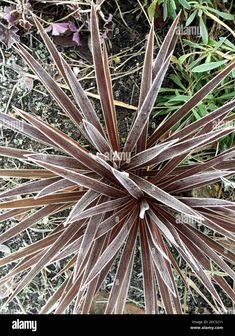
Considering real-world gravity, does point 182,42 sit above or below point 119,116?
above

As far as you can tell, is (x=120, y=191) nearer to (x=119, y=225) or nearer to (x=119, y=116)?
(x=119, y=225)

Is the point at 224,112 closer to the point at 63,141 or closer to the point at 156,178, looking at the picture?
the point at 156,178

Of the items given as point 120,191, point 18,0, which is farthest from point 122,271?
point 18,0

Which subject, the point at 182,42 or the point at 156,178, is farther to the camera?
the point at 182,42

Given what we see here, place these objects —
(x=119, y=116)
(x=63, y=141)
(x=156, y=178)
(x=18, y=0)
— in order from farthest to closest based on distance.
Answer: (x=119, y=116)
(x=18, y=0)
(x=156, y=178)
(x=63, y=141)

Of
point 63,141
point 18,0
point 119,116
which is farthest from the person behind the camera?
point 119,116

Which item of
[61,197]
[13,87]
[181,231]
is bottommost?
[181,231]
